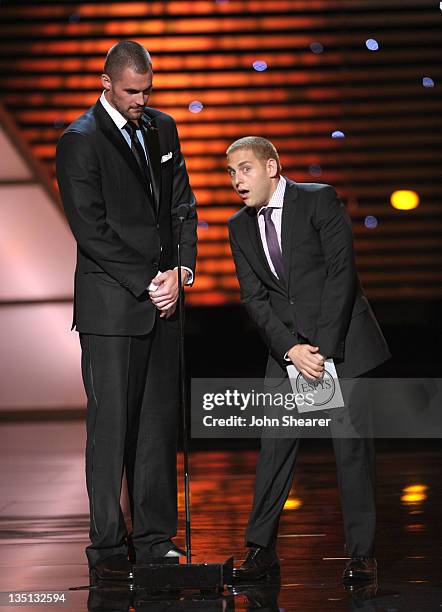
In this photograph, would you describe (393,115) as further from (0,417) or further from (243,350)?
(0,417)

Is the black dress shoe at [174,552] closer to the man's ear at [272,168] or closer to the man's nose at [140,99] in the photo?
the man's ear at [272,168]

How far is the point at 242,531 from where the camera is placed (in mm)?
4184

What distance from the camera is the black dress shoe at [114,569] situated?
3338 millimetres

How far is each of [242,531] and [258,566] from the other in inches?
31.8

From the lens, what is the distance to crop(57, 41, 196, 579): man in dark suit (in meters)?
3.38

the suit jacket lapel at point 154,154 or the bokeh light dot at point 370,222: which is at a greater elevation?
the bokeh light dot at point 370,222

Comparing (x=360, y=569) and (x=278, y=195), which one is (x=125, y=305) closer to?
(x=278, y=195)

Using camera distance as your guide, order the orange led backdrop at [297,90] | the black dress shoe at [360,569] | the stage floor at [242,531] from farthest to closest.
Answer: the orange led backdrop at [297,90], the black dress shoe at [360,569], the stage floor at [242,531]

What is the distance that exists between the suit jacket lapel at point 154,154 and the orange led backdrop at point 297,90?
5269mm

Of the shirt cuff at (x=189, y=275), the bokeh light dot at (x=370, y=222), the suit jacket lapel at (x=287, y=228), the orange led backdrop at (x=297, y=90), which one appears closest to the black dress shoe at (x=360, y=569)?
the suit jacket lapel at (x=287, y=228)

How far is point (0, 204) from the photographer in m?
8.51

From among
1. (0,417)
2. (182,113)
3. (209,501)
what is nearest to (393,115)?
(182,113)

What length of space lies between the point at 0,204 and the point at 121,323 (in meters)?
5.31
